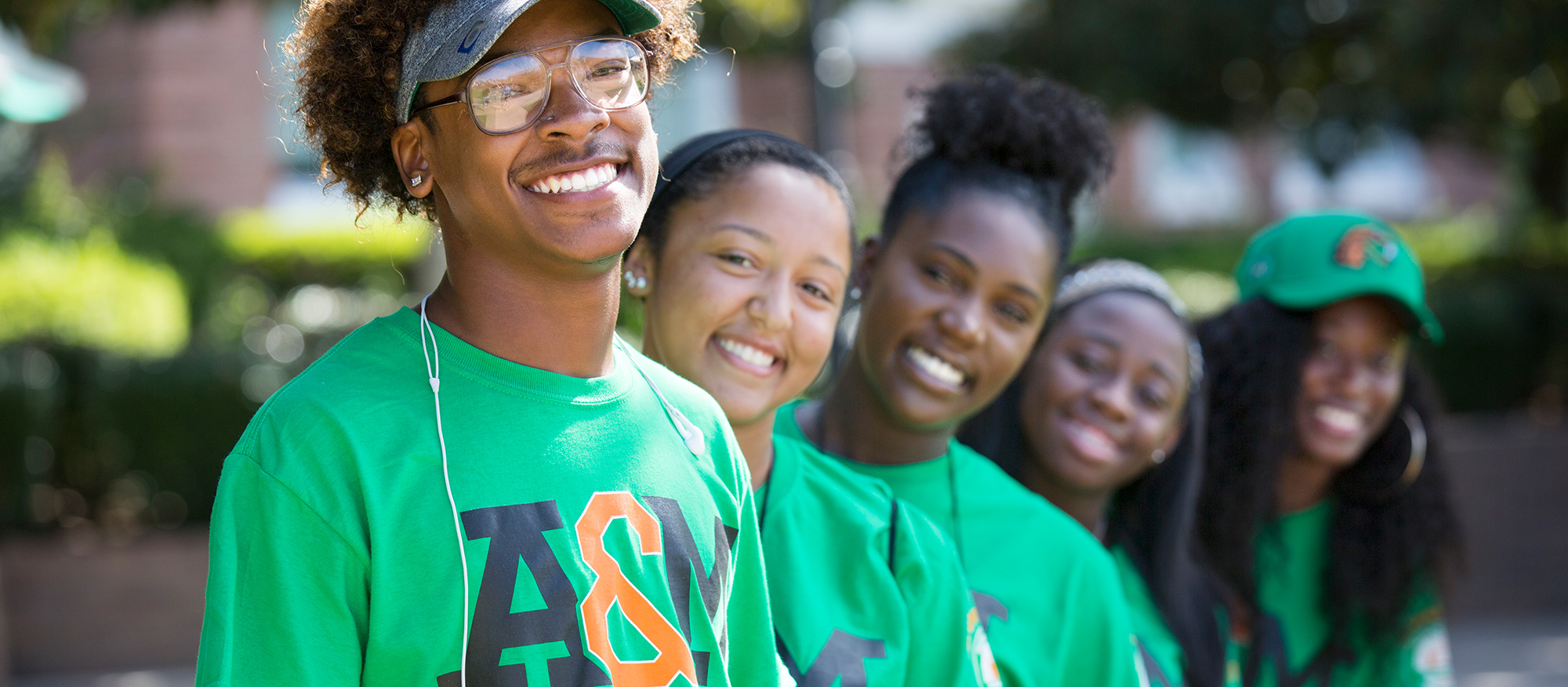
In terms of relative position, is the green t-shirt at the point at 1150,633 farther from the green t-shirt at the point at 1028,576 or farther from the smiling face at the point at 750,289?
the smiling face at the point at 750,289

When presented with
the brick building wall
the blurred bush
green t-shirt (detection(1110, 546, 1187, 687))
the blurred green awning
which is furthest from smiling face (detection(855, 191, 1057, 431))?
the brick building wall

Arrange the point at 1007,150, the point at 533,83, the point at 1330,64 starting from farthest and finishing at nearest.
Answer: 1. the point at 1330,64
2. the point at 1007,150
3. the point at 533,83

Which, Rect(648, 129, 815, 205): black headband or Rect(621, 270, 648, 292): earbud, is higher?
Rect(648, 129, 815, 205): black headband

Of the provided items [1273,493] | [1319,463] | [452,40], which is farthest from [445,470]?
[1319,463]

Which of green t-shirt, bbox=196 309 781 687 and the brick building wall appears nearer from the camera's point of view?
green t-shirt, bbox=196 309 781 687

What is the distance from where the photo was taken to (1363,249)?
3.56 meters

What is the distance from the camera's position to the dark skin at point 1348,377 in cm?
359

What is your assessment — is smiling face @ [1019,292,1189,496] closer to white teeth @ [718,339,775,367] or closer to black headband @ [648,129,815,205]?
black headband @ [648,129,815,205]

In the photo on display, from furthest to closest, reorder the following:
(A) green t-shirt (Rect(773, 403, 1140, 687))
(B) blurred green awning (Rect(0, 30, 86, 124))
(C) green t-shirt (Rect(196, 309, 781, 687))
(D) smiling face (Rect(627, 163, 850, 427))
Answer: (B) blurred green awning (Rect(0, 30, 86, 124)) → (A) green t-shirt (Rect(773, 403, 1140, 687)) → (D) smiling face (Rect(627, 163, 850, 427)) → (C) green t-shirt (Rect(196, 309, 781, 687))

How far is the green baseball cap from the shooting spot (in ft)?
11.5

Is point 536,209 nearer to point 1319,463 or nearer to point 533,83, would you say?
point 533,83

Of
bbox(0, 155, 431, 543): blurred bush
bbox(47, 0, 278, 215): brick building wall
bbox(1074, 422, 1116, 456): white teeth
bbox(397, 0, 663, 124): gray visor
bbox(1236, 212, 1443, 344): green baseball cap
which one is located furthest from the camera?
bbox(47, 0, 278, 215): brick building wall

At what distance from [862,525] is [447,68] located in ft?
3.59

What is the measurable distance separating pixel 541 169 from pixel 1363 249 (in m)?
2.63
